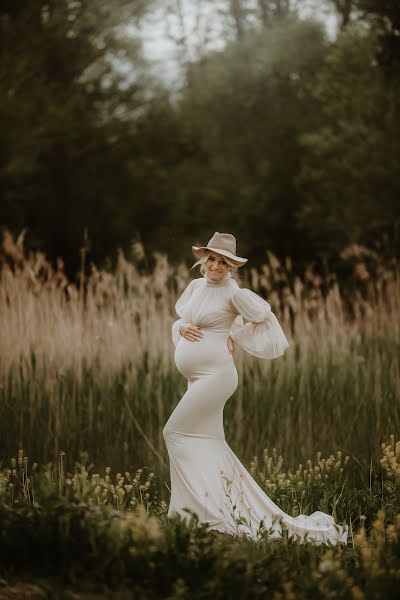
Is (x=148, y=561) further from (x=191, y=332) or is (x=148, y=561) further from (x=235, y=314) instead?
(x=235, y=314)

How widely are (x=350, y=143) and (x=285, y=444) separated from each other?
10548mm

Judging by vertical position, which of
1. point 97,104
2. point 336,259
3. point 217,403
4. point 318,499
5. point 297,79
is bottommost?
point 318,499

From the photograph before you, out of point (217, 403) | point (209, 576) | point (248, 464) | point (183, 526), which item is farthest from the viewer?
point (248, 464)

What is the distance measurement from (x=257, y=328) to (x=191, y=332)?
0.36 meters

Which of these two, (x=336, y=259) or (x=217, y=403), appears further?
(x=336, y=259)

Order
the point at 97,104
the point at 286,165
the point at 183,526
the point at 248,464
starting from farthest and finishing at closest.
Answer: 1. the point at 286,165
2. the point at 97,104
3. the point at 248,464
4. the point at 183,526

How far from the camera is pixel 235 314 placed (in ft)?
13.6

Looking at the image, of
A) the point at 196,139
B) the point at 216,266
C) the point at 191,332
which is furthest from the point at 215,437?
the point at 196,139

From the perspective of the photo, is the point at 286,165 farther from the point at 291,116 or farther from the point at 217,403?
the point at 217,403

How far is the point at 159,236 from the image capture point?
15102mm

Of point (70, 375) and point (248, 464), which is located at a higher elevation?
point (70, 375)

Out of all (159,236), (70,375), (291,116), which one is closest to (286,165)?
(291,116)

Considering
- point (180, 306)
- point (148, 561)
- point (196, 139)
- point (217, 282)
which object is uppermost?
point (196, 139)

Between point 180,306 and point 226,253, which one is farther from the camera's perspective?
point 180,306
